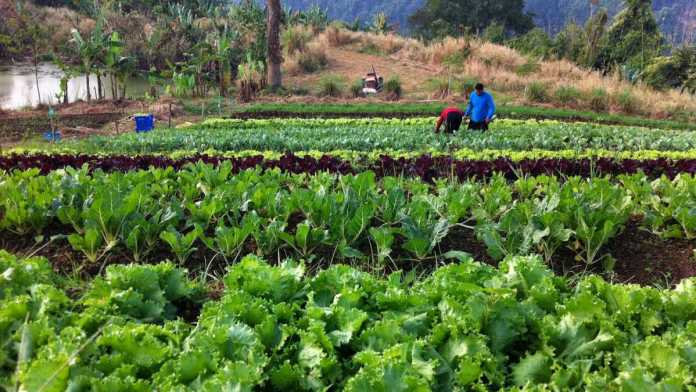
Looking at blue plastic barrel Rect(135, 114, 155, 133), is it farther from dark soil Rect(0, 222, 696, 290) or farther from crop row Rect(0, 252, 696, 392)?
crop row Rect(0, 252, 696, 392)

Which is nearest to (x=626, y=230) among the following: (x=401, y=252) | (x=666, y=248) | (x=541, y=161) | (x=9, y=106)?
(x=666, y=248)

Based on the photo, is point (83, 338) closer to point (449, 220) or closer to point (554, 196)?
point (449, 220)

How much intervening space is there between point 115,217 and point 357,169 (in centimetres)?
380

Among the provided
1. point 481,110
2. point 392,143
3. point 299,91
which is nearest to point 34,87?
point 299,91

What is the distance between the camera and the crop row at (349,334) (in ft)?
6.40

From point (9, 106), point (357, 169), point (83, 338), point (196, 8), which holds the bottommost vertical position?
point (9, 106)

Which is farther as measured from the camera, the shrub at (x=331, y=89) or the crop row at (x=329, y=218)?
the shrub at (x=331, y=89)

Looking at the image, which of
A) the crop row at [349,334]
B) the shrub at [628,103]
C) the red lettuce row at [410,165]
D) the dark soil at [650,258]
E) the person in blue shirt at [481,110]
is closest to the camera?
the crop row at [349,334]

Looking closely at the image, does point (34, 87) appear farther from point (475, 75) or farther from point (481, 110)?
point (481, 110)

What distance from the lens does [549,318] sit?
2.39 m

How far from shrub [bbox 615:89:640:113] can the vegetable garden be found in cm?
2049

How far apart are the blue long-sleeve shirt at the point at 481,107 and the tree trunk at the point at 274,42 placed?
565 inches

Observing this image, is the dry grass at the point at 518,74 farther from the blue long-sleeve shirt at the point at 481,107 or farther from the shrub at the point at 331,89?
the blue long-sleeve shirt at the point at 481,107

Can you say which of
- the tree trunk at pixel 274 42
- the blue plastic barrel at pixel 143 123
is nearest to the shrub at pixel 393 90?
the tree trunk at pixel 274 42
